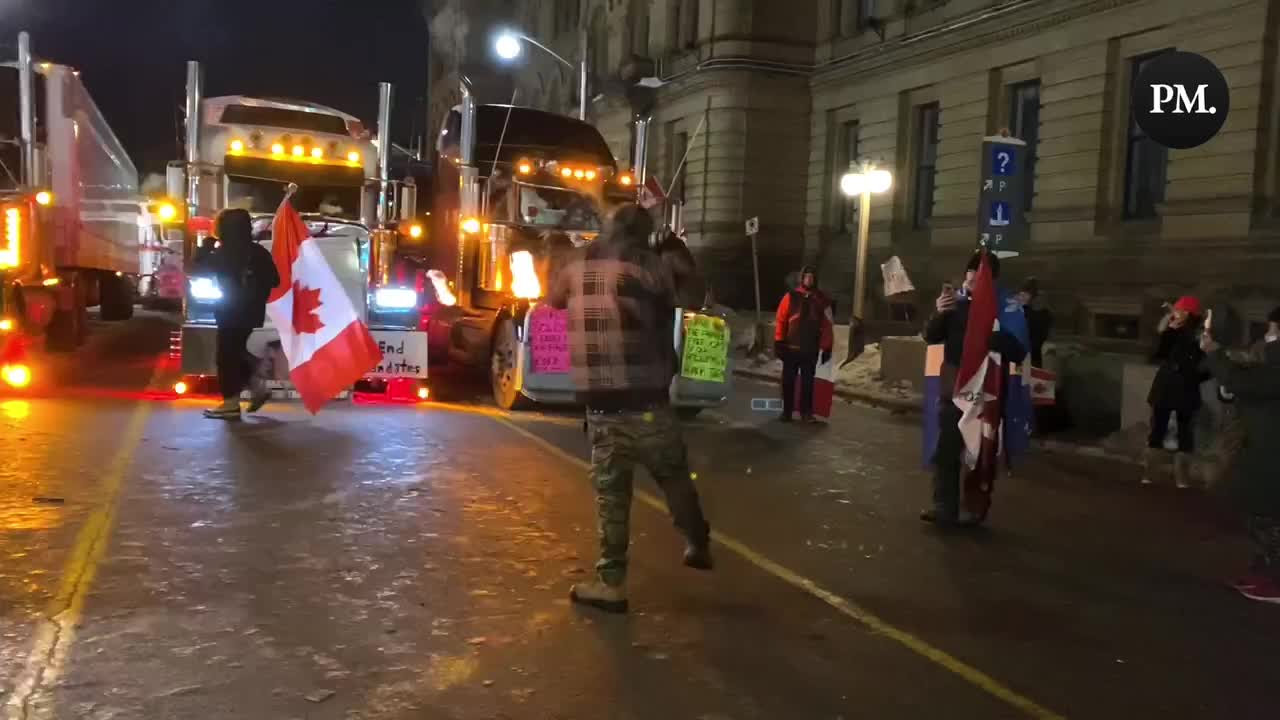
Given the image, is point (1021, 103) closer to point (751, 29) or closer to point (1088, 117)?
point (1088, 117)

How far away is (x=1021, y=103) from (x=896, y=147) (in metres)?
4.31

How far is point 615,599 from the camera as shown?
19.0ft

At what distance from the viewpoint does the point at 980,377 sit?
26.0 ft

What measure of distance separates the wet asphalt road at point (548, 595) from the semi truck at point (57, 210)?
582cm

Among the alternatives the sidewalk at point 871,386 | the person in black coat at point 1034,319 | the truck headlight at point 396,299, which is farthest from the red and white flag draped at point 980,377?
the truck headlight at point 396,299

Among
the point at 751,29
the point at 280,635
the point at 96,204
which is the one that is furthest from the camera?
the point at 751,29


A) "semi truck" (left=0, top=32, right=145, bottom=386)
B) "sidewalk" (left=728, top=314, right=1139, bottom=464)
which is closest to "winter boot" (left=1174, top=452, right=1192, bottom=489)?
"sidewalk" (left=728, top=314, right=1139, bottom=464)

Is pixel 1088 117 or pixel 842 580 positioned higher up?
pixel 1088 117

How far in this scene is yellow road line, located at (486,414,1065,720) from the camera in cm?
485

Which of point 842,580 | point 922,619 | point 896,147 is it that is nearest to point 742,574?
point 842,580

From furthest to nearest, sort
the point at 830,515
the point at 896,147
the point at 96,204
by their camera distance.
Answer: the point at 896,147 → the point at 96,204 → the point at 830,515

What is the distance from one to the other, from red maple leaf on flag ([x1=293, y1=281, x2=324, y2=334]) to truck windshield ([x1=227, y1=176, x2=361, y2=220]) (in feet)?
7.73

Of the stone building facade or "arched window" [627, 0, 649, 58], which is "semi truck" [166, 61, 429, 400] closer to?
the stone building facade

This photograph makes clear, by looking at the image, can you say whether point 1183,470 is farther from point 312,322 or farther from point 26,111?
point 26,111
